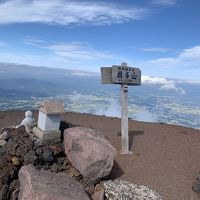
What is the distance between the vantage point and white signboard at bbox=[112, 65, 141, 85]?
11375 millimetres

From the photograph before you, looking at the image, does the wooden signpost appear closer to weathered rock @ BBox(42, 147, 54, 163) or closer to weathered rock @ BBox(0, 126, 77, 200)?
weathered rock @ BBox(0, 126, 77, 200)

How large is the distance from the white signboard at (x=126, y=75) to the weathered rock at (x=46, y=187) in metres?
4.95

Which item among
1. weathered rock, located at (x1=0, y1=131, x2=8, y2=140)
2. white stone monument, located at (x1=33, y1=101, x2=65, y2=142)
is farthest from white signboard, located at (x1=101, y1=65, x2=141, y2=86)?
weathered rock, located at (x1=0, y1=131, x2=8, y2=140)

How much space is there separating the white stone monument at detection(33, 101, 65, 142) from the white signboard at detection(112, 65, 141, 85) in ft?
8.48

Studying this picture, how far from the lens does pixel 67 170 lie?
8.85 m

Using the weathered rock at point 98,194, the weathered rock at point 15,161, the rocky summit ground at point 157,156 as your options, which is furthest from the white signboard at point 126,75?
the weathered rock at point 15,161

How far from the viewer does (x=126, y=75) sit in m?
11.7

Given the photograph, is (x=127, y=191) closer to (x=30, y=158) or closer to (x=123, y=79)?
(x=30, y=158)

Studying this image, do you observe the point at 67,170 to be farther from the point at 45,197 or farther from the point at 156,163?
the point at 156,163

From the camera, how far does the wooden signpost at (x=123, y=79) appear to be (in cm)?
1131

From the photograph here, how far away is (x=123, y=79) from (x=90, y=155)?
4094mm

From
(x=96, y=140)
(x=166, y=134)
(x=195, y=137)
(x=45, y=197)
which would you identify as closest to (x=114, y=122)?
(x=166, y=134)

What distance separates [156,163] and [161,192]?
2014 mm

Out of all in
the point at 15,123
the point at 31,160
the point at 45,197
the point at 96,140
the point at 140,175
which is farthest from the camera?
the point at 15,123
